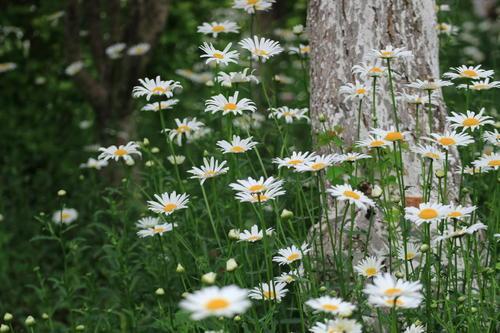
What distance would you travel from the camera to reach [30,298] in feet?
14.2

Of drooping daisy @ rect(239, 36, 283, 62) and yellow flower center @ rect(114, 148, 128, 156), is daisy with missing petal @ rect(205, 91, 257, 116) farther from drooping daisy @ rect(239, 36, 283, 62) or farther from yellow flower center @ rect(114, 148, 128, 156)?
yellow flower center @ rect(114, 148, 128, 156)

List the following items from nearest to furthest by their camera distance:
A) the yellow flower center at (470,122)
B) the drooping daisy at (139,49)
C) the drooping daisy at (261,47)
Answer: the yellow flower center at (470,122) → the drooping daisy at (261,47) → the drooping daisy at (139,49)

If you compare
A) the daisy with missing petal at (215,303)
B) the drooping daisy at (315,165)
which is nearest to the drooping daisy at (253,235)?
the drooping daisy at (315,165)

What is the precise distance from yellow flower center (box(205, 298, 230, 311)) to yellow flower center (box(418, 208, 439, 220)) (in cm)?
94

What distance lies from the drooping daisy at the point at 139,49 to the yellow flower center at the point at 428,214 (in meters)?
3.24

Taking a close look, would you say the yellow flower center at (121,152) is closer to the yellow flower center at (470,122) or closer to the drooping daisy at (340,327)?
the yellow flower center at (470,122)

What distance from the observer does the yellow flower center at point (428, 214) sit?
2.22 m

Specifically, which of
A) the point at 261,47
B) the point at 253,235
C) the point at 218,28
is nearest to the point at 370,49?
the point at 261,47

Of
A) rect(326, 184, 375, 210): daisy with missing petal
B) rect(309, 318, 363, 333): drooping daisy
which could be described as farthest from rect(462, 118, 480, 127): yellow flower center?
rect(309, 318, 363, 333): drooping daisy

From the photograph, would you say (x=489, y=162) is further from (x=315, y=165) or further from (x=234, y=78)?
(x=234, y=78)

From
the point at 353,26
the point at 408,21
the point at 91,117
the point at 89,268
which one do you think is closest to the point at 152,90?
the point at 353,26

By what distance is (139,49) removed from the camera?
17.0 feet

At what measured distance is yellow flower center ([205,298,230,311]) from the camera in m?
1.43

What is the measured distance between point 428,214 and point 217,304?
0.97 m
